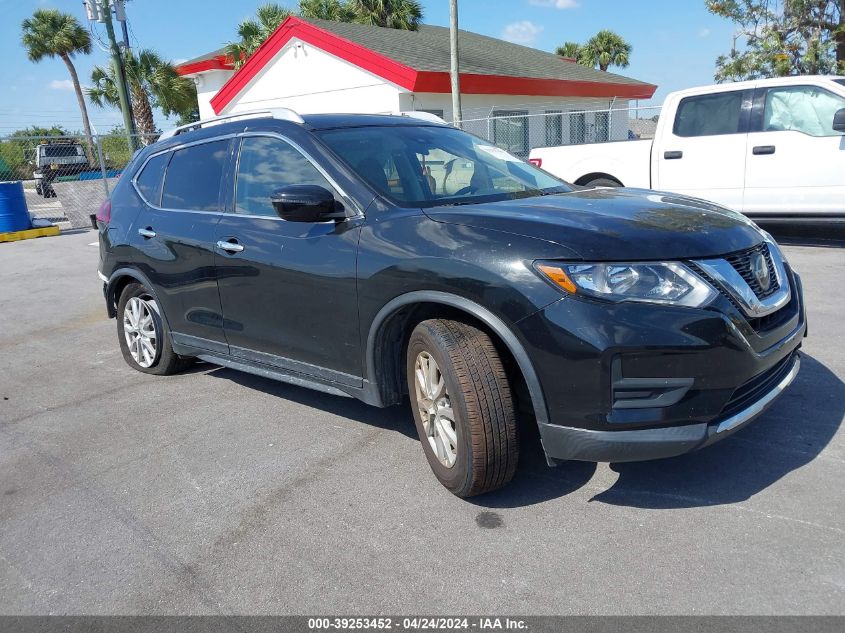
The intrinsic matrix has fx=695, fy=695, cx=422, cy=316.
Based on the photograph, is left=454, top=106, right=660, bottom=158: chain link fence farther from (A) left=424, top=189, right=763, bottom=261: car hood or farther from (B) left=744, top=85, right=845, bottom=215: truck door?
(A) left=424, top=189, right=763, bottom=261: car hood

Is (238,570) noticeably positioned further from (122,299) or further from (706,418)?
(122,299)

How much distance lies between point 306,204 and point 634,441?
6.16 ft

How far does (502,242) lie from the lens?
2.89m

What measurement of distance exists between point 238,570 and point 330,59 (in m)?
19.5

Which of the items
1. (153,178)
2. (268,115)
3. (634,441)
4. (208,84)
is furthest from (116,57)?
(634,441)

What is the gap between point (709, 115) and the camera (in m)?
8.63

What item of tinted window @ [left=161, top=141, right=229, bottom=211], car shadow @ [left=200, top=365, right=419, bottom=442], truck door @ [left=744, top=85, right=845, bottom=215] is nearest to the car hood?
car shadow @ [left=200, top=365, right=419, bottom=442]

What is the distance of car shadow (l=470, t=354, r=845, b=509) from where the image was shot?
3.14 metres

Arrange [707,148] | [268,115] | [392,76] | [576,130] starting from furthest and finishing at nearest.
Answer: [576,130], [392,76], [707,148], [268,115]

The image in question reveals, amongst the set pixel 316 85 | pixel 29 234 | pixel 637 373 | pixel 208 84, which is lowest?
pixel 29 234

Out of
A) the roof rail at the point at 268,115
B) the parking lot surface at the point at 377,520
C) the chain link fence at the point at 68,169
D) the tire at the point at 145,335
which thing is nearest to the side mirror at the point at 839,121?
the parking lot surface at the point at 377,520

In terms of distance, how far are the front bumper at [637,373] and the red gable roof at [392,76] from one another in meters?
16.2

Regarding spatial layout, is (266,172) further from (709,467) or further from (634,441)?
(709,467)

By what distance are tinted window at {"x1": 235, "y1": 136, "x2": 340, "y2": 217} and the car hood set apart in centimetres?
91
